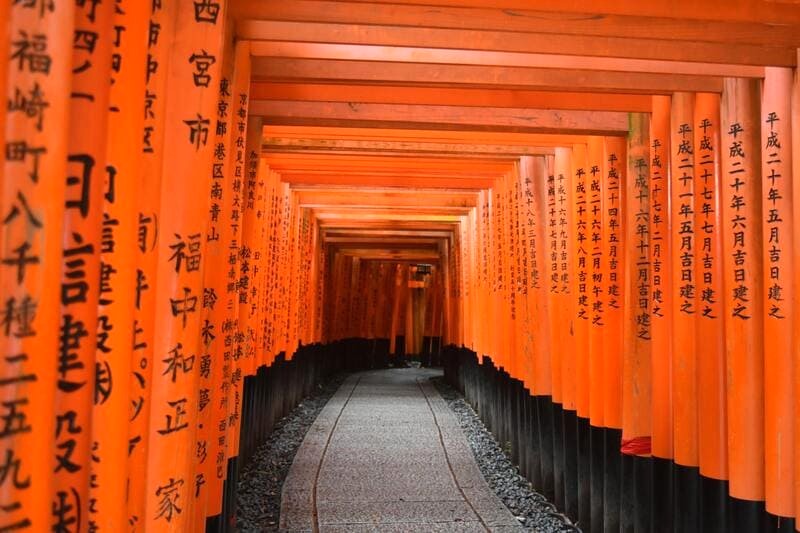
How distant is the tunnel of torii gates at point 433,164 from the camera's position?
66.9 inches

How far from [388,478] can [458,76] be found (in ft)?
15.3

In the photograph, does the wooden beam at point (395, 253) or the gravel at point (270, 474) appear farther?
the wooden beam at point (395, 253)

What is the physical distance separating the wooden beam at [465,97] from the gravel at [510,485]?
3.61 m

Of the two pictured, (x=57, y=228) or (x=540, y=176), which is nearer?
(x=57, y=228)

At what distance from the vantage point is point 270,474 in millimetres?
7805

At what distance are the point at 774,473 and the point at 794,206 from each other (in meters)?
1.37

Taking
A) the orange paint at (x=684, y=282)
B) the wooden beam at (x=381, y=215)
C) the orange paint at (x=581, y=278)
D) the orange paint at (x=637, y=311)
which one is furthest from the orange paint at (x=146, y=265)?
the wooden beam at (x=381, y=215)

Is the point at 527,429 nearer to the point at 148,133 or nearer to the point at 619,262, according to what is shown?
the point at 619,262

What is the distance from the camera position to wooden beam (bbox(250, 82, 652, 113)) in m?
4.96

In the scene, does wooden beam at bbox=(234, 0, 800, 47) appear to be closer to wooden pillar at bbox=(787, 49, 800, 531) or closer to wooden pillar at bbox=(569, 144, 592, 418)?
wooden pillar at bbox=(787, 49, 800, 531)

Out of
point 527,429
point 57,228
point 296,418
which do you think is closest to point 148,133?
point 57,228

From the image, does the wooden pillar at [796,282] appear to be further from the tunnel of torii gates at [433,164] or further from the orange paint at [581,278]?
the orange paint at [581,278]

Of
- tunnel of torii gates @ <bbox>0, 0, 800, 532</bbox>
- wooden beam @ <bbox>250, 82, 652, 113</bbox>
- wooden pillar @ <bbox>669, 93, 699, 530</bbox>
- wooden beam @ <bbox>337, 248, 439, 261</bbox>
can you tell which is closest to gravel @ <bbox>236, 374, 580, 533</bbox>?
tunnel of torii gates @ <bbox>0, 0, 800, 532</bbox>

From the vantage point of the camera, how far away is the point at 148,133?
2.28 m
